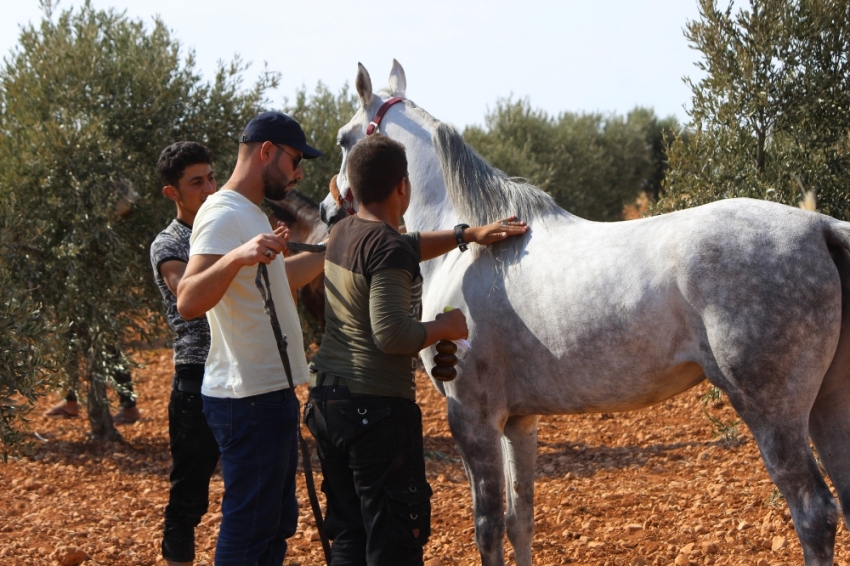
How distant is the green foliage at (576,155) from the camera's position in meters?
18.2

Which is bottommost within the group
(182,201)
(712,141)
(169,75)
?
(182,201)

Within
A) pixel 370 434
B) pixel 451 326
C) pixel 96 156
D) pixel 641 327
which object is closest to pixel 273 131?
pixel 451 326

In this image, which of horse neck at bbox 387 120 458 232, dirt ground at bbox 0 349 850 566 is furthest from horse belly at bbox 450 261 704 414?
dirt ground at bbox 0 349 850 566

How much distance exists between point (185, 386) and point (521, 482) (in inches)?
62.4

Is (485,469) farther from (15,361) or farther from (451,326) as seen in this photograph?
(15,361)

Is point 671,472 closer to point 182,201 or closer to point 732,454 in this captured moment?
point 732,454

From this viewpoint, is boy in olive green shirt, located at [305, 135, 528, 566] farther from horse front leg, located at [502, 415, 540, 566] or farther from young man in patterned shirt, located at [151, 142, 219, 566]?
horse front leg, located at [502, 415, 540, 566]

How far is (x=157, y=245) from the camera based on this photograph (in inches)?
143

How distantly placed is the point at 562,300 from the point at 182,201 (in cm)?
174

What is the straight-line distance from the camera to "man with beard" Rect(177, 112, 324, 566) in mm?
2930

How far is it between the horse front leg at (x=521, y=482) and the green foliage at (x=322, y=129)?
676 centimetres

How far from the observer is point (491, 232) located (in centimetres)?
360

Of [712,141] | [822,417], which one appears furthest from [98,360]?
[822,417]

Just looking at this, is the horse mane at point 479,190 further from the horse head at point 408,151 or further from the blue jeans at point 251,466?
the blue jeans at point 251,466
